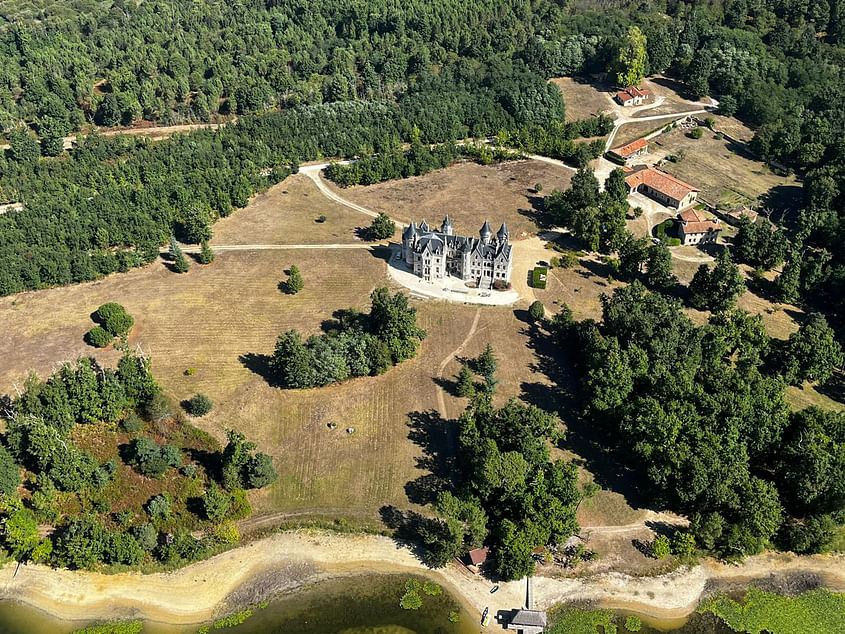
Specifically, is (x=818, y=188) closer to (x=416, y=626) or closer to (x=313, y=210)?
(x=313, y=210)

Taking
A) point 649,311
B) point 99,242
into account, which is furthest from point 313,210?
point 649,311

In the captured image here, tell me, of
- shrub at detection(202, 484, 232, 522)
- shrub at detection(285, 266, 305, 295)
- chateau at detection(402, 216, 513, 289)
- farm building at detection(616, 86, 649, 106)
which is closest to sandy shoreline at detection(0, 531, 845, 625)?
shrub at detection(202, 484, 232, 522)

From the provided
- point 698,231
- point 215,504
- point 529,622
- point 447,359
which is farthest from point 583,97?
point 215,504

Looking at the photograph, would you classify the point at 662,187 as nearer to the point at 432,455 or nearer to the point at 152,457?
the point at 432,455

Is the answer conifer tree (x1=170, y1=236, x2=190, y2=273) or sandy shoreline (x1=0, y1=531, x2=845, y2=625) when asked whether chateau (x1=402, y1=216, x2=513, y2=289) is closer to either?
conifer tree (x1=170, y1=236, x2=190, y2=273)

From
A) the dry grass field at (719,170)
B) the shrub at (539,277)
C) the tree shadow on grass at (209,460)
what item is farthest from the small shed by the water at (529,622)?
the dry grass field at (719,170)

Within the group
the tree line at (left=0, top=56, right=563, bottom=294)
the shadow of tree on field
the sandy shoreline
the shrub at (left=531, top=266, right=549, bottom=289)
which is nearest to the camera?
the sandy shoreline
